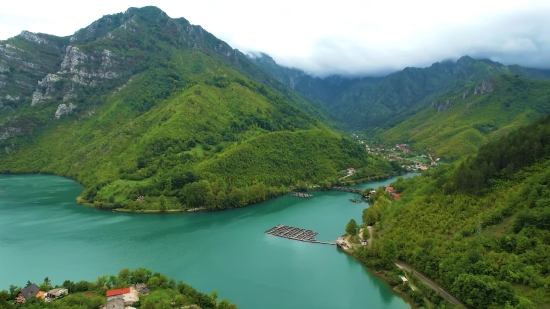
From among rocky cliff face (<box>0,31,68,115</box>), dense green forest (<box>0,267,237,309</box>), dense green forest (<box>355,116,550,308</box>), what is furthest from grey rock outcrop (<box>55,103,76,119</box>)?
dense green forest (<box>355,116,550,308</box>)

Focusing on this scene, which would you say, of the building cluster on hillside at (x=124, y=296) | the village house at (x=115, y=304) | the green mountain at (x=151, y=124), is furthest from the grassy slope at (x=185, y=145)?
the village house at (x=115, y=304)

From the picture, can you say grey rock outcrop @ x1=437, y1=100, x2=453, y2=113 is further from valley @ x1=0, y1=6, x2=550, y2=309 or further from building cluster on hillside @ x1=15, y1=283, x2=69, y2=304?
building cluster on hillside @ x1=15, y1=283, x2=69, y2=304

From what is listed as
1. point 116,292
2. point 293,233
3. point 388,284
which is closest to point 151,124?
point 293,233

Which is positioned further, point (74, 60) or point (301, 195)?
point (74, 60)

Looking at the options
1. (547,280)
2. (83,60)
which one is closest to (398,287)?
(547,280)

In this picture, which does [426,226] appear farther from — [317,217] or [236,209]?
[236,209]

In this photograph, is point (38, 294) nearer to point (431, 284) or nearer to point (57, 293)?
point (57, 293)

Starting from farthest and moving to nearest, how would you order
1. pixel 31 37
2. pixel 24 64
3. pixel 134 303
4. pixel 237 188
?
pixel 31 37
pixel 24 64
pixel 237 188
pixel 134 303
